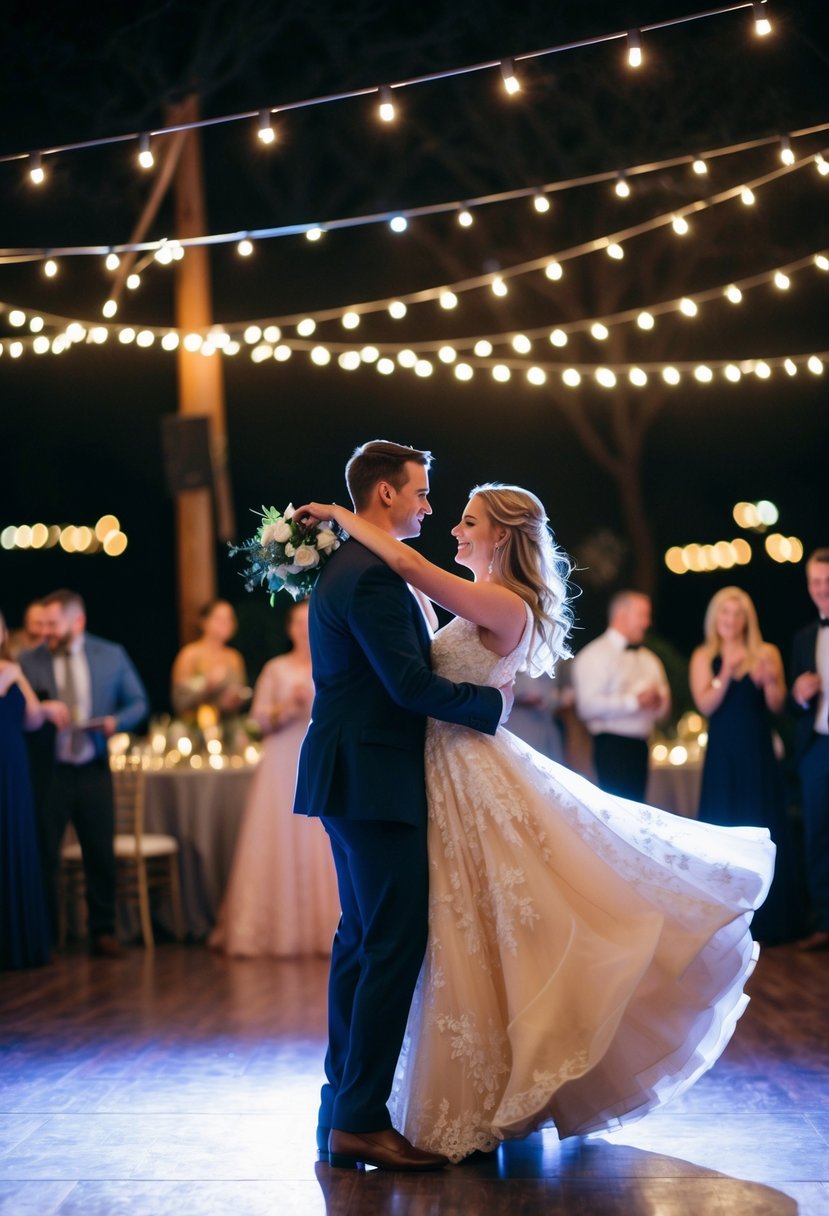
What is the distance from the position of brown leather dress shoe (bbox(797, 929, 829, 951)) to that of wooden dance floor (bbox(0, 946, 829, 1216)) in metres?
1.03

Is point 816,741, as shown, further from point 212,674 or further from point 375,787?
point 375,787

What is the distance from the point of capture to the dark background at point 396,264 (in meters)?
7.43

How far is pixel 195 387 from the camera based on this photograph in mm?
8891

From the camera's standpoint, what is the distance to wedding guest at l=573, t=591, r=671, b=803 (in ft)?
20.7

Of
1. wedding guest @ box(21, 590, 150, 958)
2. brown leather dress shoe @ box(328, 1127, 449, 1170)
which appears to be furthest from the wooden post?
brown leather dress shoe @ box(328, 1127, 449, 1170)

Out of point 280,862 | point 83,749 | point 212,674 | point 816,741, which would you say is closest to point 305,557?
point 280,862

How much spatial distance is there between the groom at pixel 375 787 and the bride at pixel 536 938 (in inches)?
2.4

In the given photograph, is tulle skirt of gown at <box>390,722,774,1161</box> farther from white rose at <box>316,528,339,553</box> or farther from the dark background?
the dark background

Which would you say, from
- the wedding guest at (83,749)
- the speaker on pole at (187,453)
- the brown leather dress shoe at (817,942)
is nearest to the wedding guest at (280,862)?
the wedding guest at (83,749)

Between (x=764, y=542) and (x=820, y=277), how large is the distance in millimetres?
2192

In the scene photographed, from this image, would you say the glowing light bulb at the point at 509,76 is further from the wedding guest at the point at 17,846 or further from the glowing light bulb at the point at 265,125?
the wedding guest at the point at 17,846

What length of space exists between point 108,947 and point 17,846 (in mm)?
651

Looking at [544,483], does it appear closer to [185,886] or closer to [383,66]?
[383,66]

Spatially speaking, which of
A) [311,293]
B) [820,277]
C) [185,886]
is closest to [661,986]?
[185,886]
